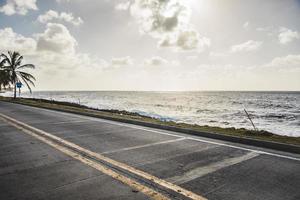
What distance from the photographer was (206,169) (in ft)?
15.9

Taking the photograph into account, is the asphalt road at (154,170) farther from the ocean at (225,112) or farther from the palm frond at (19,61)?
the palm frond at (19,61)

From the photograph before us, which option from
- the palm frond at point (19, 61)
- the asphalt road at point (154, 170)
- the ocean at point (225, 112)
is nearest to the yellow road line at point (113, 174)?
the asphalt road at point (154, 170)

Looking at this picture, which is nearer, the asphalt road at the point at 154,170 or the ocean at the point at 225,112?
the asphalt road at the point at 154,170

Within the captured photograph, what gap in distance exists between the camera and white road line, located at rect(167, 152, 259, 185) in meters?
4.29

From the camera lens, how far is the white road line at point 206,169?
4.29 metres

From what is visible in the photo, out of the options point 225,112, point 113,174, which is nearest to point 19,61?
point 225,112

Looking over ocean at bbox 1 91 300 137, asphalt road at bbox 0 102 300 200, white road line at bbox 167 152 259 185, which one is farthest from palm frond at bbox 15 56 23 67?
white road line at bbox 167 152 259 185

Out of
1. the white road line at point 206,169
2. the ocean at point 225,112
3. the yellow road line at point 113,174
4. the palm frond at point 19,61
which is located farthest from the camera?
the palm frond at point 19,61

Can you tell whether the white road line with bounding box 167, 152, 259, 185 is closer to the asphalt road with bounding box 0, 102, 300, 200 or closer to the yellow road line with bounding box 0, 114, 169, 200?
the asphalt road with bounding box 0, 102, 300, 200

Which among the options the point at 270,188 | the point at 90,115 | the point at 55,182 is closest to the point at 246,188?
the point at 270,188

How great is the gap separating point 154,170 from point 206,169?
3.59 ft

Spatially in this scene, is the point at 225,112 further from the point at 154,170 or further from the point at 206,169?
the point at 154,170

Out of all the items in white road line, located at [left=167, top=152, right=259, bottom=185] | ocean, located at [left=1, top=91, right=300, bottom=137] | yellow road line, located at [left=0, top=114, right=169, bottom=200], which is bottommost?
ocean, located at [left=1, top=91, right=300, bottom=137]

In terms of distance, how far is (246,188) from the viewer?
3.92 meters
